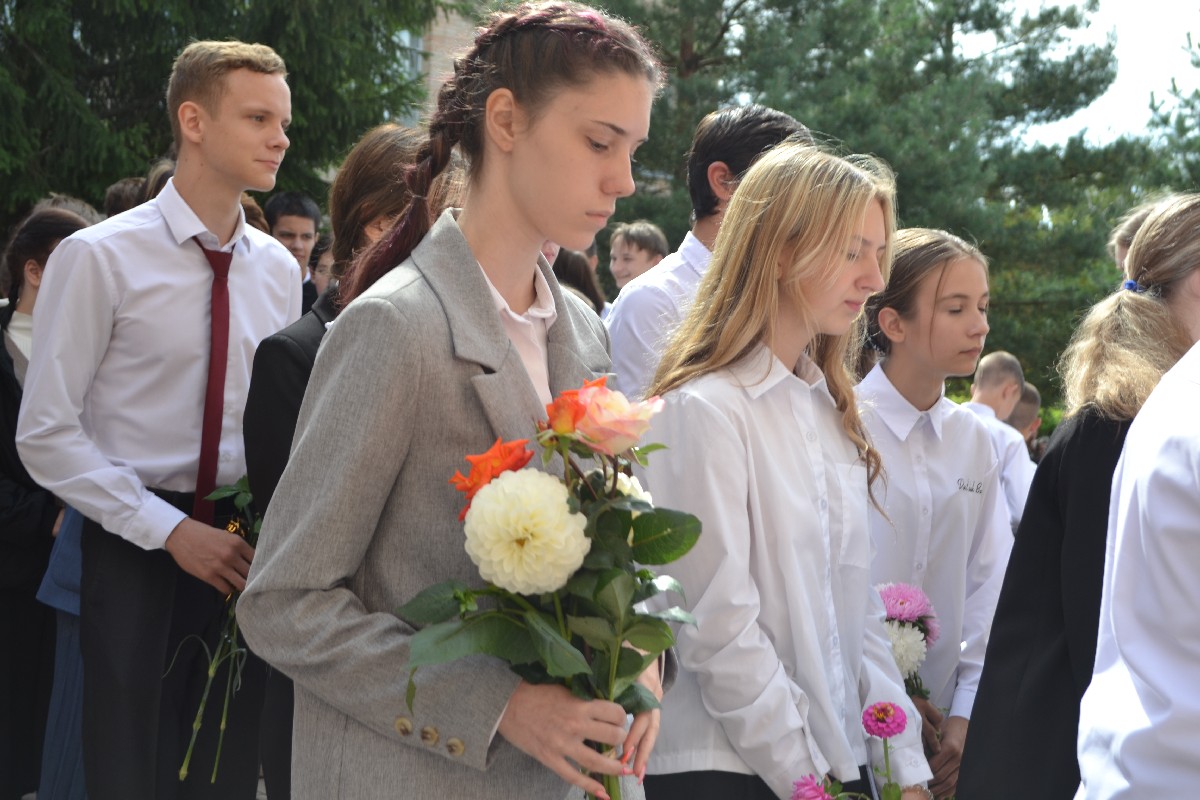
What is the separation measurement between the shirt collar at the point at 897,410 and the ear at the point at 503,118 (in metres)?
2.16

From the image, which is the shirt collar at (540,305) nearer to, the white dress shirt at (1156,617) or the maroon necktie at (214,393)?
the white dress shirt at (1156,617)

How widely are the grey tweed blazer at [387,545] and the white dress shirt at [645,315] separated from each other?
2014 mm

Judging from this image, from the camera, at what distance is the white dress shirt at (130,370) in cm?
379

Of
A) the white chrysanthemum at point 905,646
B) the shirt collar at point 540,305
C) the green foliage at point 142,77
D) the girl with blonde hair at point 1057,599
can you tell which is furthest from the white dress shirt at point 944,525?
the green foliage at point 142,77

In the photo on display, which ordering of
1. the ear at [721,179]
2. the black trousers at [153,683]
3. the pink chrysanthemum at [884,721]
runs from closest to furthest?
the pink chrysanthemum at [884,721]
the black trousers at [153,683]
the ear at [721,179]

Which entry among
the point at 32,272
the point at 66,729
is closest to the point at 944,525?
the point at 66,729

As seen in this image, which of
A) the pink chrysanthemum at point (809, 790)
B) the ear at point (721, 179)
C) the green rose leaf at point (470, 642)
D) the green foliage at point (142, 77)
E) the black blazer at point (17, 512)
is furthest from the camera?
the green foliage at point (142, 77)

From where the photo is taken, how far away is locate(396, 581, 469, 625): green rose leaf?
6.12 ft

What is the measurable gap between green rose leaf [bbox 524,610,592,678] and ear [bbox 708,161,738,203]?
2854mm

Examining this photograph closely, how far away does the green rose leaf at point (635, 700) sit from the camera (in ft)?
6.57

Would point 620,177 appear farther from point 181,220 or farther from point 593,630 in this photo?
point 181,220

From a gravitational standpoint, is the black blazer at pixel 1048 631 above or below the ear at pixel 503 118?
below

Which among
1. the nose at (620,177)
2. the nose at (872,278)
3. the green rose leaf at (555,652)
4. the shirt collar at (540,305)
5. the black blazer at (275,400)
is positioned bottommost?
the black blazer at (275,400)

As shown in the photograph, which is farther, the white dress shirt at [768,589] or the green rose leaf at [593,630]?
the white dress shirt at [768,589]
